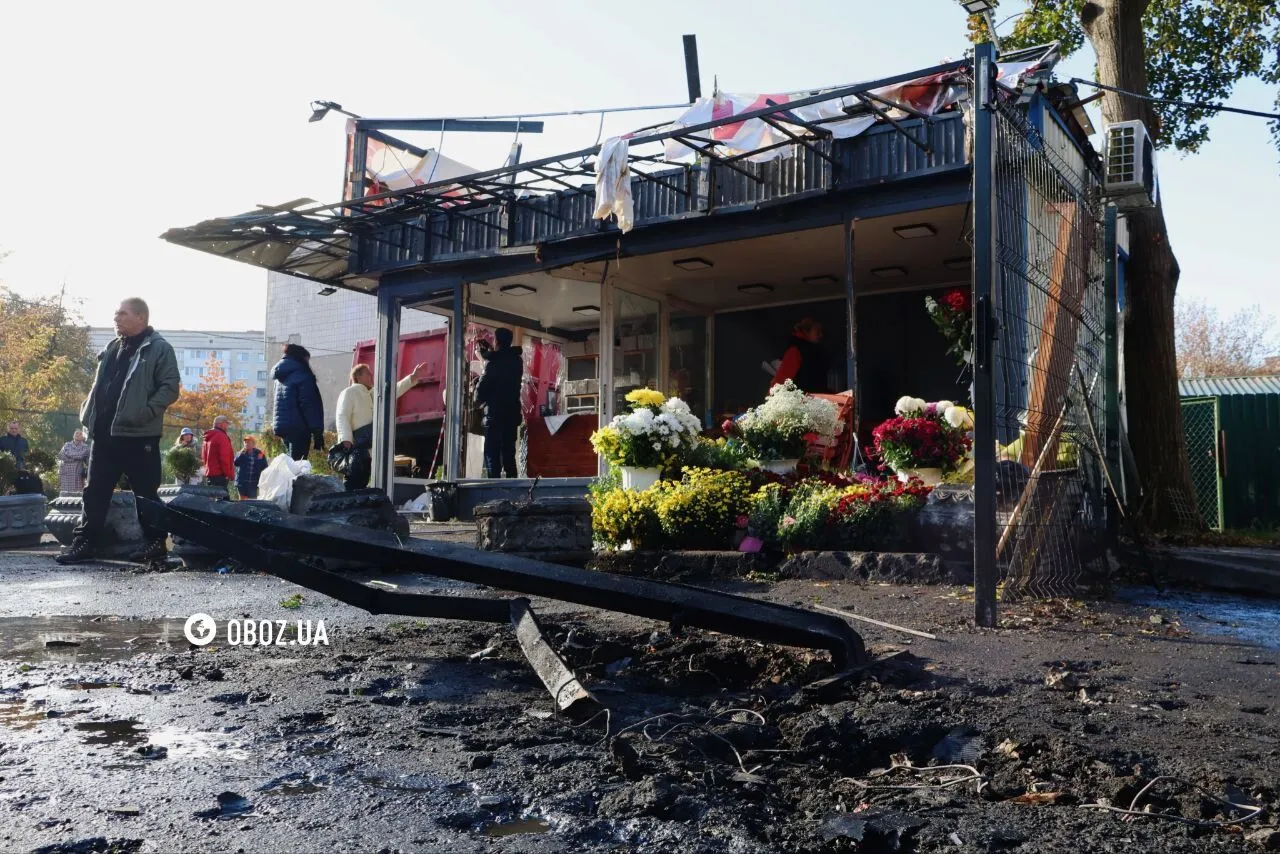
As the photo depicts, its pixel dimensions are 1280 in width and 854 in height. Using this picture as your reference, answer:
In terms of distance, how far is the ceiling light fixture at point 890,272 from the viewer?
1444 centimetres

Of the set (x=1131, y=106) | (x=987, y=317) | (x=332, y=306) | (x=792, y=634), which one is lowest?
(x=792, y=634)

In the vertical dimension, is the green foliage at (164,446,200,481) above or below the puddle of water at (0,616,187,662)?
above

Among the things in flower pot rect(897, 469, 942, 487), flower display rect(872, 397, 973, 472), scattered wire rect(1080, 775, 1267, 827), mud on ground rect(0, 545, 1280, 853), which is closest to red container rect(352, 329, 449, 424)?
flower display rect(872, 397, 973, 472)

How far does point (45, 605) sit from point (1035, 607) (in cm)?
600

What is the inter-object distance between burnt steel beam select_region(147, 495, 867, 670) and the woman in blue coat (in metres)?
6.53

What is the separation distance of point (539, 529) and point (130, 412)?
12.4ft

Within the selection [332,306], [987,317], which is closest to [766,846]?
[987,317]

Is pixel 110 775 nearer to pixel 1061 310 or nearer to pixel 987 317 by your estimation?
pixel 987 317

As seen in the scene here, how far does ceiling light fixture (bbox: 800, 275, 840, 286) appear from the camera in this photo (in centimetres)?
1511

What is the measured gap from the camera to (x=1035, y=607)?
18.7ft

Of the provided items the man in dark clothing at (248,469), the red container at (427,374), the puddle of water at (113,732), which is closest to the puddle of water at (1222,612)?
the puddle of water at (113,732)

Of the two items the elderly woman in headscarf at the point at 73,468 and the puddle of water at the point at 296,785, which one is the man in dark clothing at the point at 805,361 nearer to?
the puddle of water at the point at 296,785

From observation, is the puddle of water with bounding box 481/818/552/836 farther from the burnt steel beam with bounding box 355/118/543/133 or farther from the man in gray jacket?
the burnt steel beam with bounding box 355/118/543/133

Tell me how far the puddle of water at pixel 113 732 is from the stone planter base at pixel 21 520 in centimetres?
962
